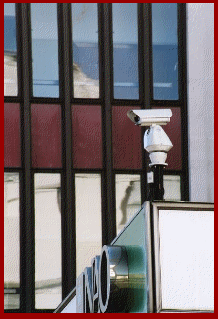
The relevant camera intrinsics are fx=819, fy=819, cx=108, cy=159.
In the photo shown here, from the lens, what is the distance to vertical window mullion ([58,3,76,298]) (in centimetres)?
1359

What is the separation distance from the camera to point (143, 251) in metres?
4.94

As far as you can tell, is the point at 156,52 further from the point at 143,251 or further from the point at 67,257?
the point at 143,251

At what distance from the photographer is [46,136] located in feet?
45.8

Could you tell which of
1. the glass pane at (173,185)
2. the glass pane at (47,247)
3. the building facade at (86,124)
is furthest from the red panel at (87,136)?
the glass pane at (173,185)

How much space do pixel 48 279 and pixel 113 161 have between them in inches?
89.8

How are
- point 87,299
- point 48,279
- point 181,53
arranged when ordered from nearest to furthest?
point 87,299 → point 48,279 → point 181,53

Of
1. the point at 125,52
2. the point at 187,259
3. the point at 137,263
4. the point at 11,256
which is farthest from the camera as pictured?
the point at 125,52

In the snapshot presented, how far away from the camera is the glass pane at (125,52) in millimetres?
14289

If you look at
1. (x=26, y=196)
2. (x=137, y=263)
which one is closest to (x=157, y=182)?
(x=137, y=263)

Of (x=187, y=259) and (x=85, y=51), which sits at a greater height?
(x=85, y=51)

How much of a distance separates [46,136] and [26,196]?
1123 mm

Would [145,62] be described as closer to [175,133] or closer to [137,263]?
[175,133]

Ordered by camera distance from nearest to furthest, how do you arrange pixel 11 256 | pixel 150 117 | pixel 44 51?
pixel 150 117, pixel 11 256, pixel 44 51

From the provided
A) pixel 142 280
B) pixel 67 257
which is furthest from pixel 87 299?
pixel 67 257
